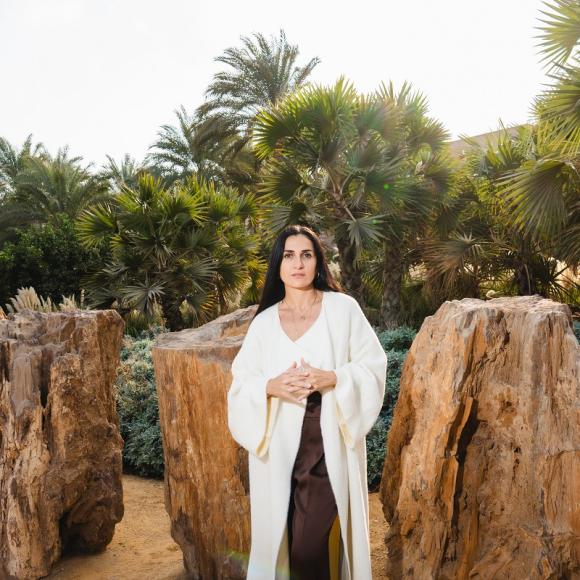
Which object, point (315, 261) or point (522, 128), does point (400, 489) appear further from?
point (522, 128)

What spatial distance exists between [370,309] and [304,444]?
30.0ft

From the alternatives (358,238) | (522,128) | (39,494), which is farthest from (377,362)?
(522,128)

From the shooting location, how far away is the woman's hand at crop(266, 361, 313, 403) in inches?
99.1

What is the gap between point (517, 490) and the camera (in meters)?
2.79

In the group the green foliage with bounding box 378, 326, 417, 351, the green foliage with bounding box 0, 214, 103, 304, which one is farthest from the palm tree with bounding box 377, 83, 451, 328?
the green foliage with bounding box 0, 214, 103, 304

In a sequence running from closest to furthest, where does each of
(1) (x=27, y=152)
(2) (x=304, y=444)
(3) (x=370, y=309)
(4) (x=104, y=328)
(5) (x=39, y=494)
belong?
(2) (x=304, y=444), (5) (x=39, y=494), (4) (x=104, y=328), (3) (x=370, y=309), (1) (x=27, y=152)

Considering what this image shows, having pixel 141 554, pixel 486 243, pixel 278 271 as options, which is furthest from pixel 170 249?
pixel 278 271

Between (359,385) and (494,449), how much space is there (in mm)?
805

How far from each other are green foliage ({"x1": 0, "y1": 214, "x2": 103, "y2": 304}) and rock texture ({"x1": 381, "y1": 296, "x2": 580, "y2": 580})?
34.9 feet

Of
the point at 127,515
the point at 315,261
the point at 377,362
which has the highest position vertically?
the point at 315,261

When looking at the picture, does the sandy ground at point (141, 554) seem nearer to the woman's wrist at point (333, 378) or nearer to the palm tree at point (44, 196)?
the woman's wrist at point (333, 378)

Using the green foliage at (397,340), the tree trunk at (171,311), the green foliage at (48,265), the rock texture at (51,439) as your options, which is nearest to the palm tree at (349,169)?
the green foliage at (397,340)

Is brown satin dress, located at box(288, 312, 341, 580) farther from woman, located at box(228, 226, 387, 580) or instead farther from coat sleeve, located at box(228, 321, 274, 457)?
coat sleeve, located at box(228, 321, 274, 457)

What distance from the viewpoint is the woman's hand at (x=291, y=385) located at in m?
2.52
